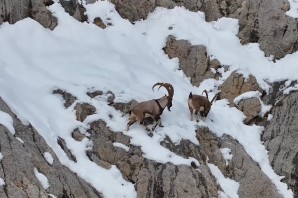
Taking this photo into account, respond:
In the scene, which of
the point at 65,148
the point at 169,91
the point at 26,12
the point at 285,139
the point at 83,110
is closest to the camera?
the point at 65,148

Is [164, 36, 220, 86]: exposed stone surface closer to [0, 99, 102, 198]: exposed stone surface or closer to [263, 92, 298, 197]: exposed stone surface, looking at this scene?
[263, 92, 298, 197]: exposed stone surface

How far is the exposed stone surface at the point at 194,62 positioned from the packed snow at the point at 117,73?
22 centimetres

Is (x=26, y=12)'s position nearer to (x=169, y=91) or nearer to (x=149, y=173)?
(x=169, y=91)

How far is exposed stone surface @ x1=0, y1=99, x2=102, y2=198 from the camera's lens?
11836 millimetres

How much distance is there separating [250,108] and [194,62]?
2564 mm

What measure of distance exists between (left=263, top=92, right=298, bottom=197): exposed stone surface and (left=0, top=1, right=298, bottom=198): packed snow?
0.26m

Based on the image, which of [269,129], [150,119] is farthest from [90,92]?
[269,129]

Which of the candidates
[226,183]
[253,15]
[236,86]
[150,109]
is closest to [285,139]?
[236,86]

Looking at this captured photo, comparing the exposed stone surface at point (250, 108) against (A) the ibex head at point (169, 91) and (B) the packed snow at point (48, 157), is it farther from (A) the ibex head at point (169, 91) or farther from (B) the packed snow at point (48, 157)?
(B) the packed snow at point (48, 157)

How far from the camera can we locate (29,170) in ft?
40.3

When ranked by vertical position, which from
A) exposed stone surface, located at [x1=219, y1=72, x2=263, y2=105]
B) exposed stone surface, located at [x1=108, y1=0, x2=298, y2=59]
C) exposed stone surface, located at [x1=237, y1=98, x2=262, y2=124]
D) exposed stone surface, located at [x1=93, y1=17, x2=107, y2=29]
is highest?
exposed stone surface, located at [x1=108, y1=0, x2=298, y2=59]

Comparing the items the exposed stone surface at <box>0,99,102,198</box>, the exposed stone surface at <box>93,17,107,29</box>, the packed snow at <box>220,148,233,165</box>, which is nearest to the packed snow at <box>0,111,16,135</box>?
the exposed stone surface at <box>0,99,102,198</box>

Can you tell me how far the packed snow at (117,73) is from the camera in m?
14.2

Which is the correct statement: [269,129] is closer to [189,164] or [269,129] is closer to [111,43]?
[189,164]
